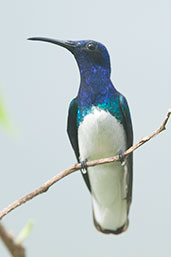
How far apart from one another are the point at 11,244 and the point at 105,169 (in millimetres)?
2242

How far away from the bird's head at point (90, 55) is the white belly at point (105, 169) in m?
0.32

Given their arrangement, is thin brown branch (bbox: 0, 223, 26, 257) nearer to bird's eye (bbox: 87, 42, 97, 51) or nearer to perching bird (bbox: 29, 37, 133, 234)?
perching bird (bbox: 29, 37, 133, 234)

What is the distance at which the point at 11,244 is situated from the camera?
495 millimetres

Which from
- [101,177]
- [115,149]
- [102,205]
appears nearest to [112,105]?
[115,149]

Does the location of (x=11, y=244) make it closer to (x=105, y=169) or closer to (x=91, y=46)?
(x=91, y=46)

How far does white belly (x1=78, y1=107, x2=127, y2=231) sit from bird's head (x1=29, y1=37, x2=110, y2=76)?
324 mm

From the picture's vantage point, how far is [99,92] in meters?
2.35

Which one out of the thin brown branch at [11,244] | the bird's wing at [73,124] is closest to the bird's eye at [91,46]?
the bird's wing at [73,124]

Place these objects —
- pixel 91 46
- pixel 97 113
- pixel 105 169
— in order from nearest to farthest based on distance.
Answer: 1. pixel 97 113
2. pixel 91 46
3. pixel 105 169

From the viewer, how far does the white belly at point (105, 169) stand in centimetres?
226

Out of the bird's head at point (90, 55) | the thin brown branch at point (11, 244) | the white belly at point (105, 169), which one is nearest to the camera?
the thin brown branch at point (11, 244)

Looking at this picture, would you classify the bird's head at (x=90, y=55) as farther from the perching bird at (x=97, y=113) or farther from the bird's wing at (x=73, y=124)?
the bird's wing at (x=73, y=124)

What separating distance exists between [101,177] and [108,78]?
73cm

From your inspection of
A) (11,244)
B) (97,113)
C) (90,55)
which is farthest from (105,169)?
(11,244)
